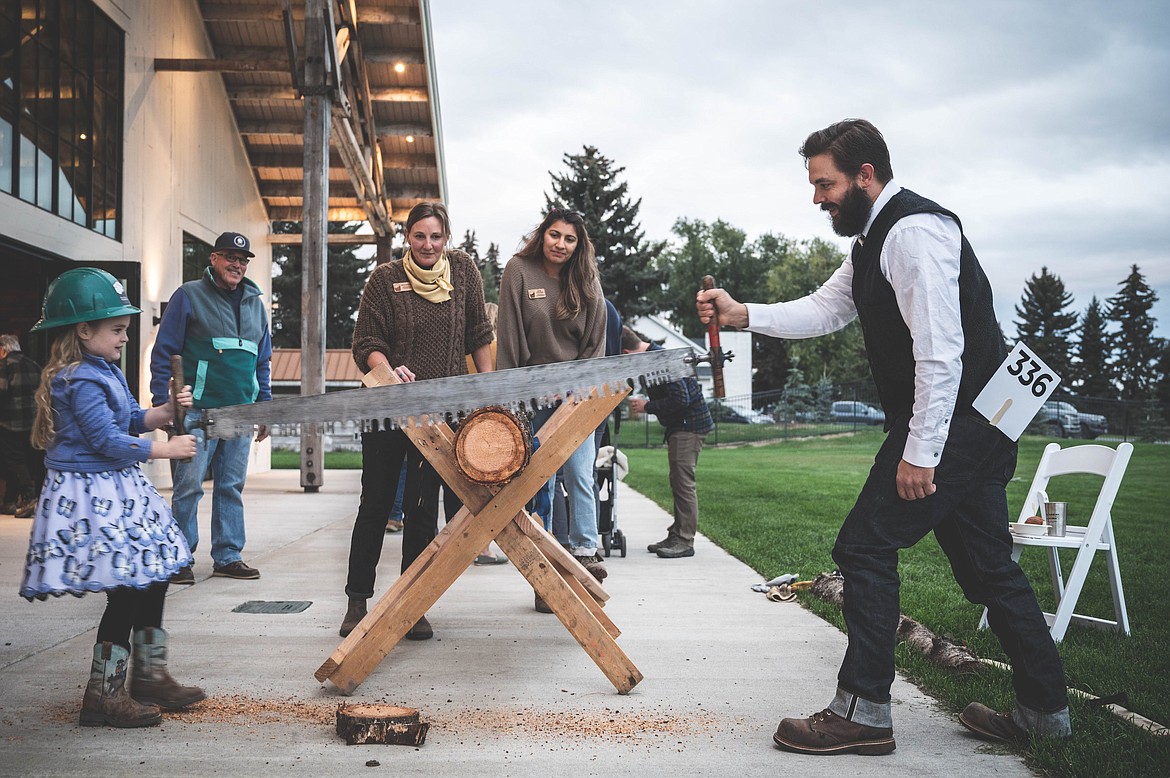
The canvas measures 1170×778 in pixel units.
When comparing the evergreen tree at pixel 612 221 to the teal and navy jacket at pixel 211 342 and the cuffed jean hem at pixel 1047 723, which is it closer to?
the teal and navy jacket at pixel 211 342

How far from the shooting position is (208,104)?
14.6 meters

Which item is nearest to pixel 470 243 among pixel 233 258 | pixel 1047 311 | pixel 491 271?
pixel 491 271

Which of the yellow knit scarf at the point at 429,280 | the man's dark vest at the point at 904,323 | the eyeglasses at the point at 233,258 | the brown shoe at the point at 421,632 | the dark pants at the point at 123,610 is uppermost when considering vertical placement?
→ the eyeglasses at the point at 233,258

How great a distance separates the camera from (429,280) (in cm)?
441

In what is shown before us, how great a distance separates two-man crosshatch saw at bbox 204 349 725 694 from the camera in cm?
320

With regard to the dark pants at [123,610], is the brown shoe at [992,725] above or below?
below

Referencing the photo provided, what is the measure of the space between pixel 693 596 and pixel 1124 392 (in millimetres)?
57008

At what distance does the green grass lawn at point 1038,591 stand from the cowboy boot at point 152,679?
2237mm

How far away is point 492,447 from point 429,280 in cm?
132

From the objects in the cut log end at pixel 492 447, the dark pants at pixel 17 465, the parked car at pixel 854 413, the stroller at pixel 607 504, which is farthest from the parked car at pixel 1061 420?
the cut log end at pixel 492 447

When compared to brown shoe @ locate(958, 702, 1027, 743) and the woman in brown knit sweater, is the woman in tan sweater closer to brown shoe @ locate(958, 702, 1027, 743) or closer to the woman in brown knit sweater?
the woman in brown knit sweater

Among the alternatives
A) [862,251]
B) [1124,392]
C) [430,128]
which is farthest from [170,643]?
[1124,392]

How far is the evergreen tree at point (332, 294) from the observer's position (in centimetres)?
5103

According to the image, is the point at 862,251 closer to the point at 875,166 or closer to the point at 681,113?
the point at 875,166
